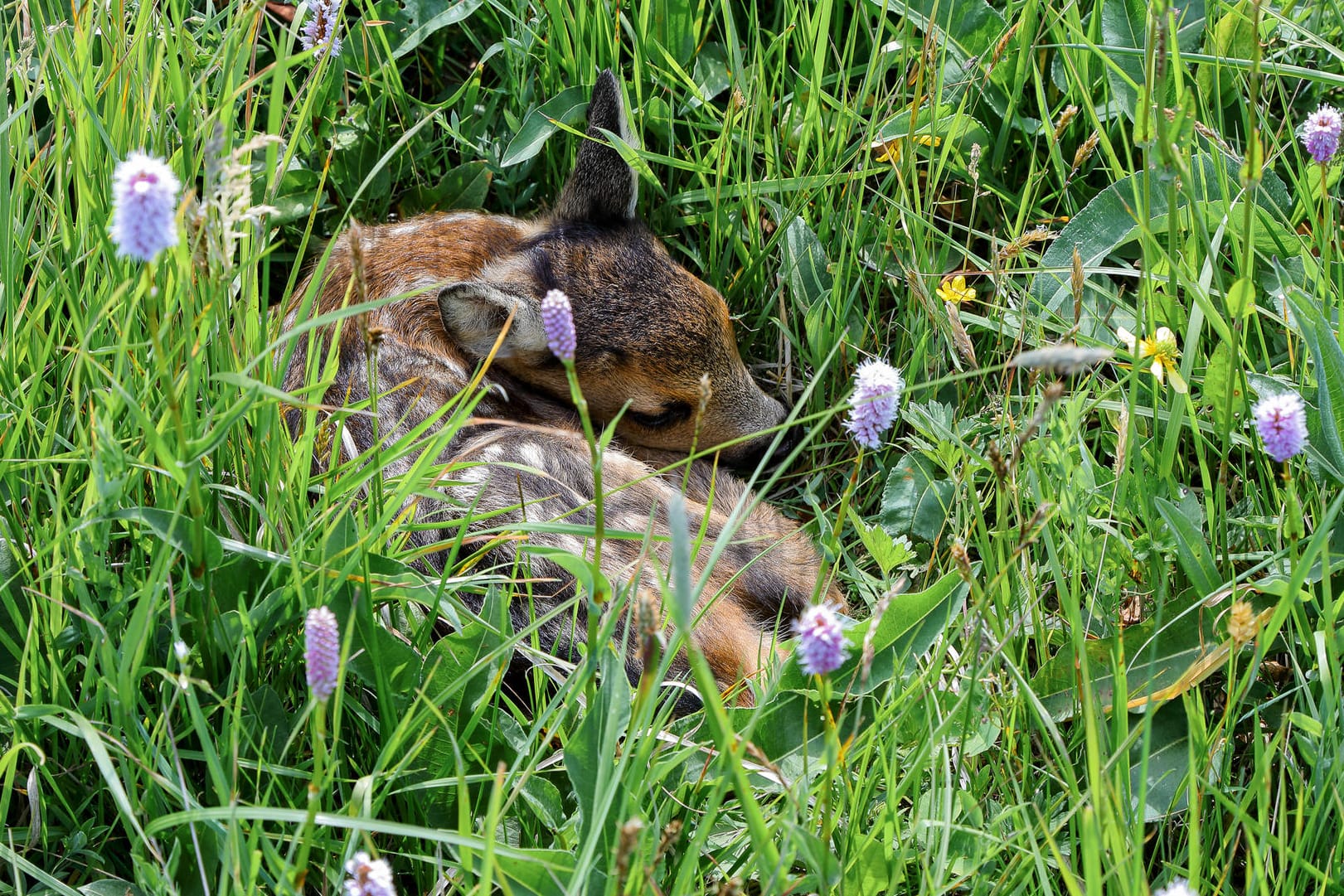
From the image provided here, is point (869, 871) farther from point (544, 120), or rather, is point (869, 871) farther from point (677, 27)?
point (677, 27)

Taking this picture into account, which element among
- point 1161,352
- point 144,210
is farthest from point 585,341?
point 144,210

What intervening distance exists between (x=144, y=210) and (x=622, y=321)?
2.67m

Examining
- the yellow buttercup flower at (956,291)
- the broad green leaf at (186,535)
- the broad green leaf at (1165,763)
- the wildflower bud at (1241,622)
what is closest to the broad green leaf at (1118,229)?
the yellow buttercup flower at (956,291)

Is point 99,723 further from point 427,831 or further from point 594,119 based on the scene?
point 594,119

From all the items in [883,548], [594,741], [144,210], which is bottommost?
[883,548]

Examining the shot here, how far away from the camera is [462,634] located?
7.89ft

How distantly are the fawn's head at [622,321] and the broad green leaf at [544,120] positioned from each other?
0.38 ft

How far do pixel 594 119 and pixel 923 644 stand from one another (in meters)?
2.09

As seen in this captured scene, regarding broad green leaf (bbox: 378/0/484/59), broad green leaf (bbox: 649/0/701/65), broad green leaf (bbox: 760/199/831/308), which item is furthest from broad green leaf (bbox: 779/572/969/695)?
broad green leaf (bbox: 378/0/484/59)

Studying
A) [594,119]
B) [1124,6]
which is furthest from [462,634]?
[1124,6]

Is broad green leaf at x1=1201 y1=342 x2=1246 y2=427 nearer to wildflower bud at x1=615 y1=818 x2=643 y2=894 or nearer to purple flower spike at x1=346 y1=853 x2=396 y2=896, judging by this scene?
wildflower bud at x1=615 y1=818 x2=643 y2=894

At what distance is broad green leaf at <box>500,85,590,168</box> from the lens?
3.98m

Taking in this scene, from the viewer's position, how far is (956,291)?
3.50m

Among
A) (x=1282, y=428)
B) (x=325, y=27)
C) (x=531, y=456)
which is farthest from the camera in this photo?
(x=531, y=456)
